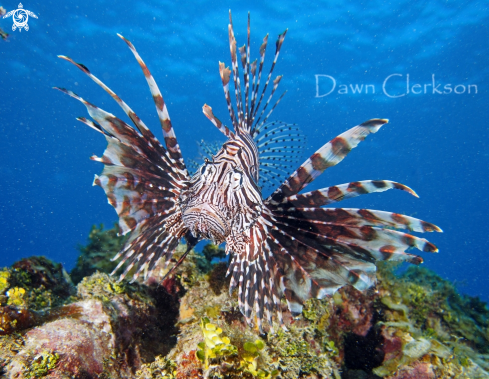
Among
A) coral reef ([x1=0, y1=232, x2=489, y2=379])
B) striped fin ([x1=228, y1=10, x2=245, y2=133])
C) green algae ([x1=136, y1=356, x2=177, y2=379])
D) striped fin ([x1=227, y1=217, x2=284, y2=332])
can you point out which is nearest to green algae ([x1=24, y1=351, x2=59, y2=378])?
coral reef ([x1=0, y1=232, x2=489, y2=379])

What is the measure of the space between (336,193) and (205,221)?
4.51ft

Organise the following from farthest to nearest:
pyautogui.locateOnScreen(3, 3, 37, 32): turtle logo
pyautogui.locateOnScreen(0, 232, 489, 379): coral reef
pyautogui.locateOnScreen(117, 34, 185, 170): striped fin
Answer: pyautogui.locateOnScreen(3, 3, 37, 32): turtle logo → pyautogui.locateOnScreen(117, 34, 185, 170): striped fin → pyautogui.locateOnScreen(0, 232, 489, 379): coral reef

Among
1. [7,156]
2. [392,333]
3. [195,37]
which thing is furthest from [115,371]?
[7,156]

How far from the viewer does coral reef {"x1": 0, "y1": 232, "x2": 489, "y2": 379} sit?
2369 millimetres

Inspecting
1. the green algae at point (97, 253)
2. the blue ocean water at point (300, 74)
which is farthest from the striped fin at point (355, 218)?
the blue ocean water at point (300, 74)

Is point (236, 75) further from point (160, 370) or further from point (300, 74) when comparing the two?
point (300, 74)

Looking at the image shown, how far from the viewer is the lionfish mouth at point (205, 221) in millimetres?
2922

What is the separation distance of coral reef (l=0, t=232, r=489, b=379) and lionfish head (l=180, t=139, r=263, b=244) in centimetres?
92

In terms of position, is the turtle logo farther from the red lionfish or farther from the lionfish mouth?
the lionfish mouth

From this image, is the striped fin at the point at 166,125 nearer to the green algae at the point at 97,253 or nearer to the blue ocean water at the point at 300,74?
the green algae at the point at 97,253

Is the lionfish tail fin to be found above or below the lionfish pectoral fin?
below

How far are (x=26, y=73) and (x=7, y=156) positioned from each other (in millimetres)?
35052

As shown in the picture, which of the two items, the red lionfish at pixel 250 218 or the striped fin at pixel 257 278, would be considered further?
the striped fin at pixel 257 278

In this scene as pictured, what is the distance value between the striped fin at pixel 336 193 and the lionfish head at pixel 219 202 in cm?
34
